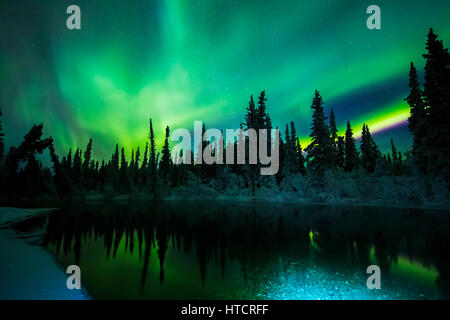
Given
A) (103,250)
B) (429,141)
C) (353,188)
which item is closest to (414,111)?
(429,141)

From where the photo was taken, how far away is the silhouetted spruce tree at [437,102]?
20.7m

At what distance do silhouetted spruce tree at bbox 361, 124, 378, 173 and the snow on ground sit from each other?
177 feet

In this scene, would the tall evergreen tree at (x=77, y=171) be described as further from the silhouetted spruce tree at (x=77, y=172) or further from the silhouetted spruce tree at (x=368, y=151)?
the silhouetted spruce tree at (x=368, y=151)

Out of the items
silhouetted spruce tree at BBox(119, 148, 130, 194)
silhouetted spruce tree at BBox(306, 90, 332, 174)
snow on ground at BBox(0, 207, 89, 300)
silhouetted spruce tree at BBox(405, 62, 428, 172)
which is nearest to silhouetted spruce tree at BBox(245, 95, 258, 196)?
silhouetted spruce tree at BBox(306, 90, 332, 174)

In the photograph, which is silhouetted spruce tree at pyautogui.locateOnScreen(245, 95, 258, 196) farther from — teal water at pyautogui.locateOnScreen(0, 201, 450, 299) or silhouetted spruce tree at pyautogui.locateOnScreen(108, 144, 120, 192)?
silhouetted spruce tree at pyautogui.locateOnScreen(108, 144, 120, 192)

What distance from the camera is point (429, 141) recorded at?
21.9 meters

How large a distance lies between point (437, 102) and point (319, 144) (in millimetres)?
14327

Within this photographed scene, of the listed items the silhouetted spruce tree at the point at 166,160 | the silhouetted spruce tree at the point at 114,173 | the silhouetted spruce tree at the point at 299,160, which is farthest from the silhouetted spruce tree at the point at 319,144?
the silhouetted spruce tree at the point at 114,173

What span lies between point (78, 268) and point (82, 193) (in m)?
60.3

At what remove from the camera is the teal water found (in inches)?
195

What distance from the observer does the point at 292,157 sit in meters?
47.9

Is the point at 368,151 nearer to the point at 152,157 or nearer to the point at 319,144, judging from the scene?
the point at 319,144

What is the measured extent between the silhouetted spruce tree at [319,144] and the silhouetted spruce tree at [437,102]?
12.4 metres
